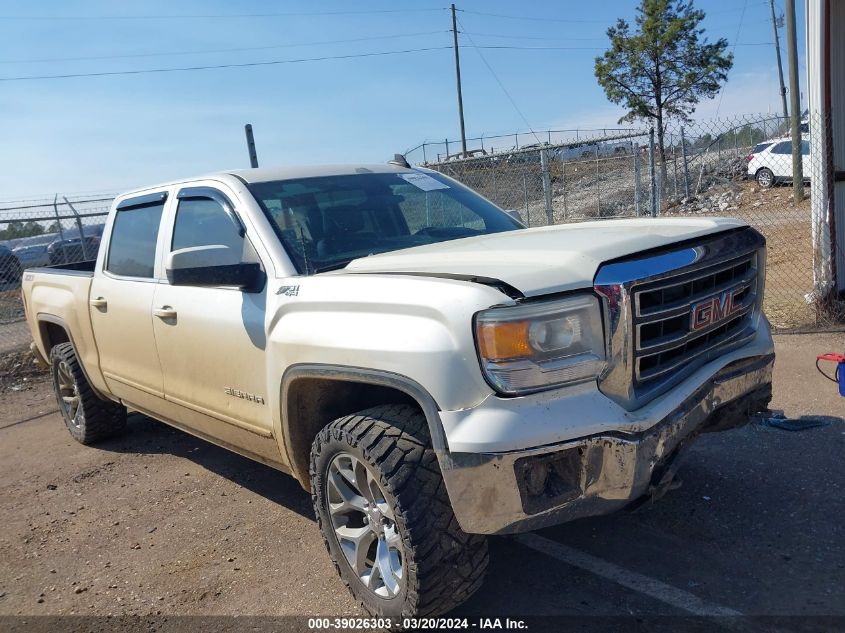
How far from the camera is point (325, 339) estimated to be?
9.59ft

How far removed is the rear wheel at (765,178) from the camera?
21.3 meters

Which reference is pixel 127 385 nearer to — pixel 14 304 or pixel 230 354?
pixel 230 354

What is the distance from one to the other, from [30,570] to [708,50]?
2596 centimetres

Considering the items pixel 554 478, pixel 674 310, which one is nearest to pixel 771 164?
pixel 674 310

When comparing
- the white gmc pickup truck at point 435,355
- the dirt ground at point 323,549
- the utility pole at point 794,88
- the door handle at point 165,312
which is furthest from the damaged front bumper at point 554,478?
the utility pole at point 794,88

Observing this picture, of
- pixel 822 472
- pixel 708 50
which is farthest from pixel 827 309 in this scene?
pixel 708 50

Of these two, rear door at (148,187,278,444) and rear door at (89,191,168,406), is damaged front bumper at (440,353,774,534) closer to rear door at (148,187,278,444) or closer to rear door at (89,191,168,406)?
rear door at (148,187,278,444)

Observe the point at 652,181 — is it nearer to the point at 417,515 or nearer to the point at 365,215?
the point at 365,215

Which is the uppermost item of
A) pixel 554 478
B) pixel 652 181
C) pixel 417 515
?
pixel 652 181

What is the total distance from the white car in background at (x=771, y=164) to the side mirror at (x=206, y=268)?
20685 mm

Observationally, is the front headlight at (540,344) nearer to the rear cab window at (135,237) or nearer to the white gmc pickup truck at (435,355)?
the white gmc pickup truck at (435,355)

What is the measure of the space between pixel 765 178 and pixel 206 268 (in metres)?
21.7

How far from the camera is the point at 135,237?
15.3 feet

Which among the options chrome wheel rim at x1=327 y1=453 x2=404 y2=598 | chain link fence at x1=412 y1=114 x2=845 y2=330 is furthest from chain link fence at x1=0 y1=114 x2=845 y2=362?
chrome wheel rim at x1=327 y1=453 x2=404 y2=598
